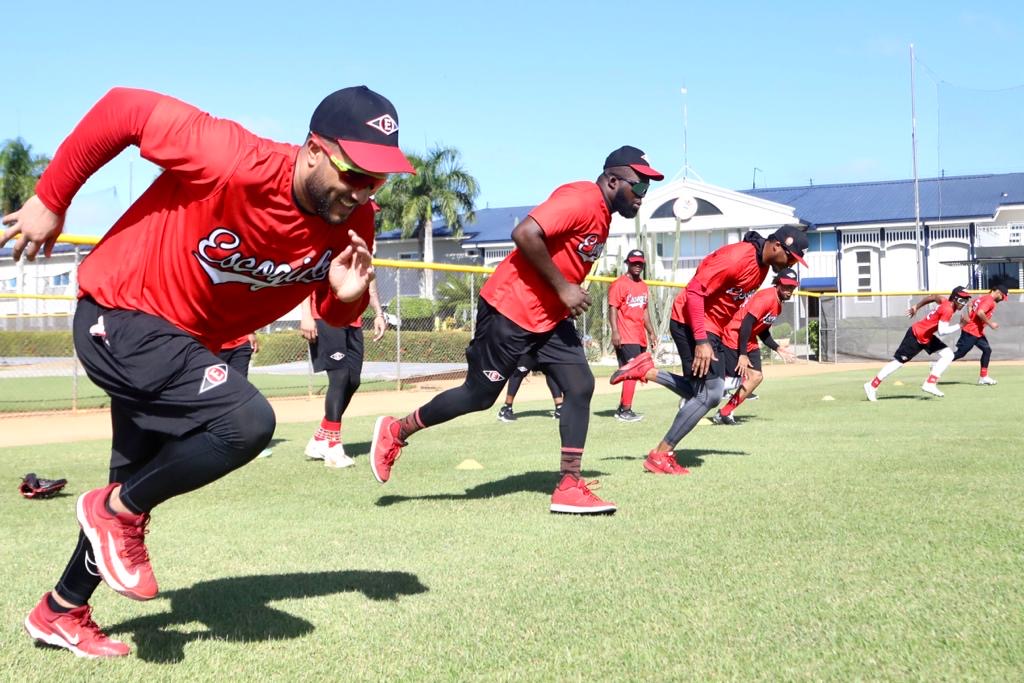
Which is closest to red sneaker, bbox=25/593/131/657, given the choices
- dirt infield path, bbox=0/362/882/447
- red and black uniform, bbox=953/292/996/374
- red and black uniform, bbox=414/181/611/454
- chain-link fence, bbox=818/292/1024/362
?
red and black uniform, bbox=414/181/611/454

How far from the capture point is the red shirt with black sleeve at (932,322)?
56.3 feet

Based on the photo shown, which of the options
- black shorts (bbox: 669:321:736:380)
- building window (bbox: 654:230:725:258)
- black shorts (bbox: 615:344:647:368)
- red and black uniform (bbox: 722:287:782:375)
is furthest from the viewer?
building window (bbox: 654:230:725:258)

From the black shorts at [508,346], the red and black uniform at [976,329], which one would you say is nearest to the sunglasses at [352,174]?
the black shorts at [508,346]

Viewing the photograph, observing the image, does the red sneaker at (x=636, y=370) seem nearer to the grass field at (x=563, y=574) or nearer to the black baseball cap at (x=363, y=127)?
the grass field at (x=563, y=574)

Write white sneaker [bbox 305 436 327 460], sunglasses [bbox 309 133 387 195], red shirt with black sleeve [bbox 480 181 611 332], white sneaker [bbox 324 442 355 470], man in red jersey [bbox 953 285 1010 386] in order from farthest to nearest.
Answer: man in red jersey [bbox 953 285 1010 386] → white sneaker [bbox 305 436 327 460] → white sneaker [bbox 324 442 355 470] → red shirt with black sleeve [bbox 480 181 611 332] → sunglasses [bbox 309 133 387 195]

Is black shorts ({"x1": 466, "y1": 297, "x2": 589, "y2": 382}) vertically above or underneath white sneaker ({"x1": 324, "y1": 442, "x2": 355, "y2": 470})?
above

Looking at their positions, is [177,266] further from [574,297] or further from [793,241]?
[793,241]

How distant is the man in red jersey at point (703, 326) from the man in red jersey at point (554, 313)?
127 cm

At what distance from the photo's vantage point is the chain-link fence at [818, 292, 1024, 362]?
34.4 m

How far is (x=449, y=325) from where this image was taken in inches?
1035

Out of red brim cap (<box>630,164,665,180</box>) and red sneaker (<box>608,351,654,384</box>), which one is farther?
red sneaker (<box>608,351,654,384</box>)

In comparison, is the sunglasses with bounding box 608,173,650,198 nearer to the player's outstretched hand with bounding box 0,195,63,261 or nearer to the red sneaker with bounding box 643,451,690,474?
the red sneaker with bounding box 643,451,690,474

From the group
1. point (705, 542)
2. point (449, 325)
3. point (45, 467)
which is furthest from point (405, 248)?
point (705, 542)

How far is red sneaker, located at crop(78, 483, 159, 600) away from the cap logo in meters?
1.41
